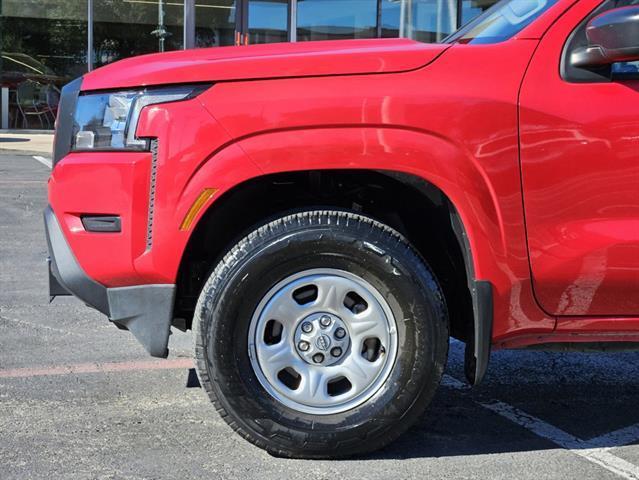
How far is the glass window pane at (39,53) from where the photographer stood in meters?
19.9

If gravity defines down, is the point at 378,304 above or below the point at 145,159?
below

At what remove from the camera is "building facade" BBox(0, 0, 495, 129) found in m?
19.5

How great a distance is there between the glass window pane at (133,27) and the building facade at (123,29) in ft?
0.08

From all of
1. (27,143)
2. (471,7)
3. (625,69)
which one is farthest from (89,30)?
(625,69)

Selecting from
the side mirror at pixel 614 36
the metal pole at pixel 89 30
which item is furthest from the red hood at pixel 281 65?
the metal pole at pixel 89 30

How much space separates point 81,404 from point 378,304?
4.94ft

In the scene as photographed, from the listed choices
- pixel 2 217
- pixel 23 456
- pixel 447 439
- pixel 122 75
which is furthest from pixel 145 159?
pixel 2 217

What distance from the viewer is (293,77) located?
2.89 m

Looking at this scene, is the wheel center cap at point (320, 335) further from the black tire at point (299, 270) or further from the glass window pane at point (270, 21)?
the glass window pane at point (270, 21)

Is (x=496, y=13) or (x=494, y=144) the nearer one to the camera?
(x=494, y=144)

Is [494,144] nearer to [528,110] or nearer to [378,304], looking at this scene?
[528,110]

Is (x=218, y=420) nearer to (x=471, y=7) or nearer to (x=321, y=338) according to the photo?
(x=321, y=338)

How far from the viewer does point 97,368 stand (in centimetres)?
407

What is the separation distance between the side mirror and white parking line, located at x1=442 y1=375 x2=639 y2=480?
1525mm
